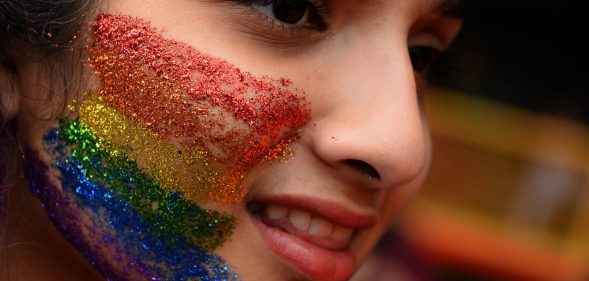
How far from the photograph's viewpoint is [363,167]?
136 centimetres

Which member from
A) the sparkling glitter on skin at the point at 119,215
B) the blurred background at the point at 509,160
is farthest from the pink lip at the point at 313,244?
the blurred background at the point at 509,160

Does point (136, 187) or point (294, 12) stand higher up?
point (294, 12)

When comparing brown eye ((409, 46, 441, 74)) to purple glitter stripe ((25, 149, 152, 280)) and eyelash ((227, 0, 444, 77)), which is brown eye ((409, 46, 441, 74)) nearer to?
eyelash ((227, 0, 444, 77))

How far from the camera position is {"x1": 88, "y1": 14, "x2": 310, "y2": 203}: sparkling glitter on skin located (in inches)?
50.3

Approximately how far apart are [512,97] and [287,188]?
2853 millimetres

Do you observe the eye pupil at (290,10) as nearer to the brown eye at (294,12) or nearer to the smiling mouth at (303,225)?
the brown eye at (294,12)

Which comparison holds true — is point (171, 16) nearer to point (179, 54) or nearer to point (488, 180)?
point (179, 54)

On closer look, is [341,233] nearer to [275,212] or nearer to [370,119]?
[275,212]

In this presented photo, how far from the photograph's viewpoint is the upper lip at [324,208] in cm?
134

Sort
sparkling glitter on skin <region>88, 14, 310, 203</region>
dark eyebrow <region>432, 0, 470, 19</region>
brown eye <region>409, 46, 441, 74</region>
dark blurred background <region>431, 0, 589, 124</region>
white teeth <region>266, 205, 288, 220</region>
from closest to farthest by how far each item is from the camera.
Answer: sparkling glitter on skin <region>88, 14, 310, 203</region>, white teeth <region>266, 205, 288, 220</region>, dark eyebrow <region>432, 0, 470, 19</region>, brown eye <region>409, 46, 441, 74</region>, dark blurred background <region>431, 0, 589, 124</region>

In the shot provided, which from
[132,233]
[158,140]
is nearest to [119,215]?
[132,233]

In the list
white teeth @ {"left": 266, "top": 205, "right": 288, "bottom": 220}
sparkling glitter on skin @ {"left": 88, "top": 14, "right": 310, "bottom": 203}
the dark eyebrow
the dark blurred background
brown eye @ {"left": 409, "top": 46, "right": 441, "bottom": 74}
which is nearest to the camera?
sparkling glitter on skin @ {"left": 88, "top": 14, "right": 310, "bottom": 203}

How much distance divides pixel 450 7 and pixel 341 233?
0.55 meters

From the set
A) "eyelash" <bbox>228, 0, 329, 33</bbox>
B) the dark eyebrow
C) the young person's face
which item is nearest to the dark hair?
the young person's face
